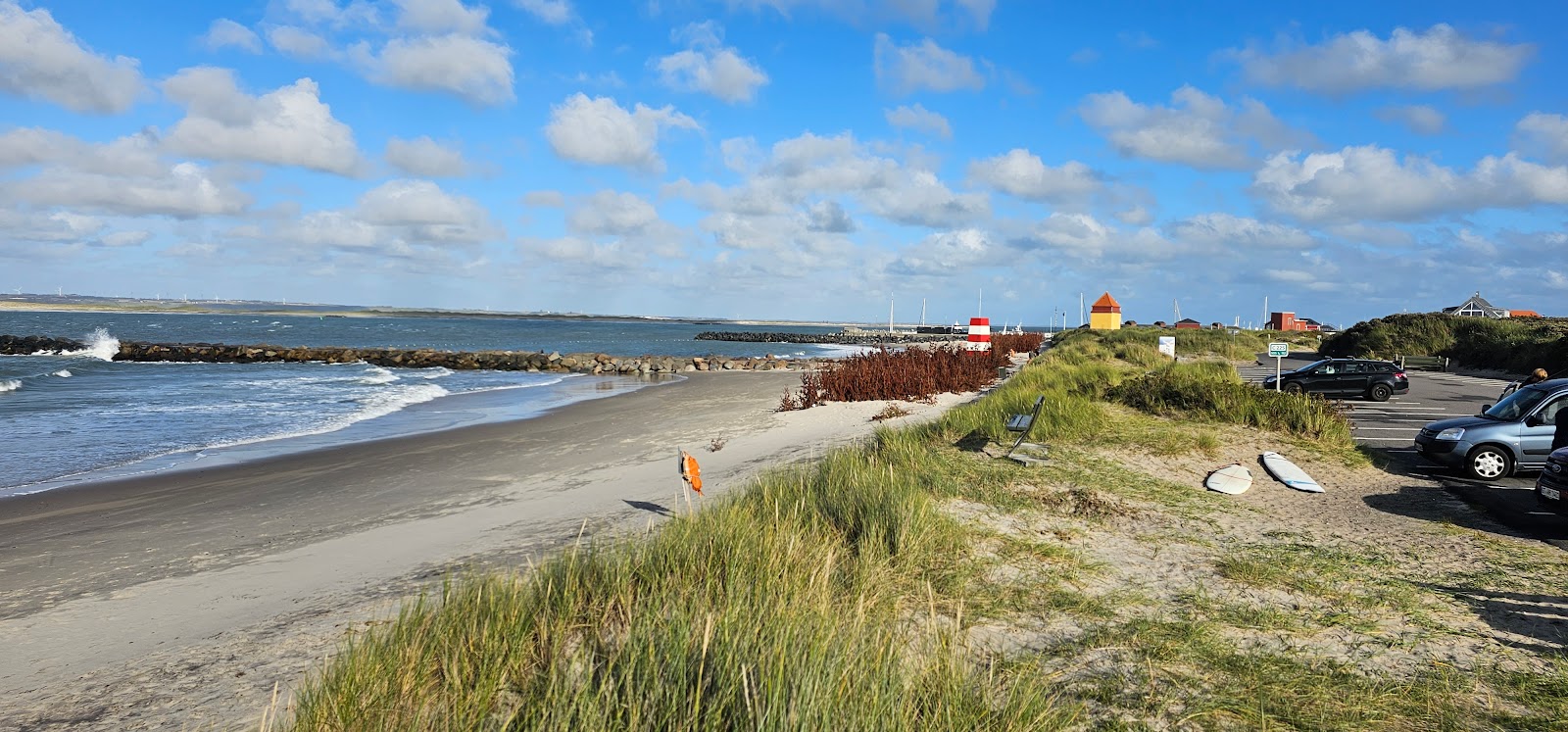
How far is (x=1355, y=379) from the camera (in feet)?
69.9

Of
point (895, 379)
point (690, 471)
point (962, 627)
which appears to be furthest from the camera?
point (895, 379)

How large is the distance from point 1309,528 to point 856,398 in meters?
11.3

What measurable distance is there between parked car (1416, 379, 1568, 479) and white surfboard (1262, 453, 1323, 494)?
82.6 inches

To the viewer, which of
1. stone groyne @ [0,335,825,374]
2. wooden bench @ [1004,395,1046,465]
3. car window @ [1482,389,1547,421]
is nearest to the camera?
wooden bench @ [1004,395,1046,465]

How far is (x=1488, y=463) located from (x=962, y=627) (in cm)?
994

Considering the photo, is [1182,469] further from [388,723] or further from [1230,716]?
[388,723]

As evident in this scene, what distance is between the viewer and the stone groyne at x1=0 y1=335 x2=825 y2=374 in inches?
1540

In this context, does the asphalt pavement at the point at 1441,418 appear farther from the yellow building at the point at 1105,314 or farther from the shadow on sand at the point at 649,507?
the yellow building at the point at 1105,314

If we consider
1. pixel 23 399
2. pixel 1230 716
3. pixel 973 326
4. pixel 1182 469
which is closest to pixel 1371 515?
pixel 1182 469

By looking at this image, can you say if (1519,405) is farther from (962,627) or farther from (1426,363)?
(1426,363)

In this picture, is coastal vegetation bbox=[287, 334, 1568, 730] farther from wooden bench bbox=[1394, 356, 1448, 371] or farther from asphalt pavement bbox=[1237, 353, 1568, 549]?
wooden bench bbox=[1394, 356, 1448, 371]

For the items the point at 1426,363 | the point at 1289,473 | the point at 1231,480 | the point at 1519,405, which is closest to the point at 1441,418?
the point at 1519,405

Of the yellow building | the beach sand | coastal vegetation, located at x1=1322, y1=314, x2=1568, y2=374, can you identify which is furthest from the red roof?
the beach sand

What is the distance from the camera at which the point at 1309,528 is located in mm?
7582
